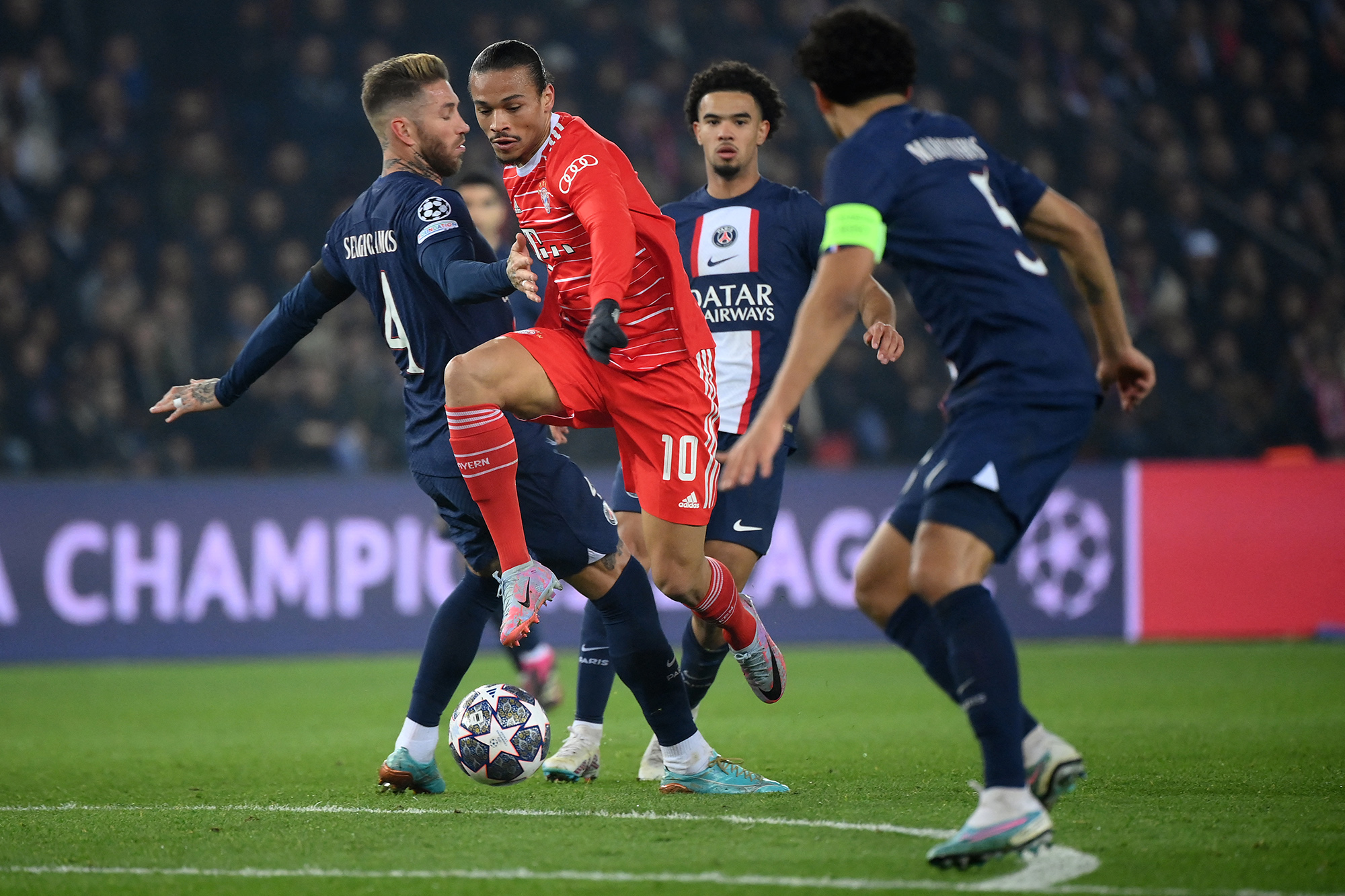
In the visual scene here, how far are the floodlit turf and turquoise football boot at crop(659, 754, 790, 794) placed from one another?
113 mm

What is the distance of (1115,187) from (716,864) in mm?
12454

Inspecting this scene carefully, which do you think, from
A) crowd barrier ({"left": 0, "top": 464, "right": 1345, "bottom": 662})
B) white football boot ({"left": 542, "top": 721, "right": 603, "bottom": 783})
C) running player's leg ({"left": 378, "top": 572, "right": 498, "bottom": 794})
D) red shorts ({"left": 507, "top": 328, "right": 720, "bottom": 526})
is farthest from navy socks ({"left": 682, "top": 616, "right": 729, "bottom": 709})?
crowd barrier ({"left": 0, "top": 464, "right": 1345, "bottom": 662})

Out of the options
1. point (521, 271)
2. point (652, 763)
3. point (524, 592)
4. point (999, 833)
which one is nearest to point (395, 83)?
point (521, 271)

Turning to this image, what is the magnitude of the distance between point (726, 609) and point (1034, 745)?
1410mm

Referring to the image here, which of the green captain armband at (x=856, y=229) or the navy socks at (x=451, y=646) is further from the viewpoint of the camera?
the navy socks at (x=451, y=646)

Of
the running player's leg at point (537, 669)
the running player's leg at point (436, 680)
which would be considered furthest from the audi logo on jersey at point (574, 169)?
the running player's leg at point (537, 669)

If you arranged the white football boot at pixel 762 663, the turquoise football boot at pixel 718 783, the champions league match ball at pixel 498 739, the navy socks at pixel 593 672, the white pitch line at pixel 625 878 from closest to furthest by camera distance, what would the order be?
1. the white pitch line at pixel 625 878
2. the turquoise football boot at pixel 718 783
3. the champions league match ball at pixel 498 739
4. the white football boot at pixel 762 663
5. the navy socks at pixel 593 672

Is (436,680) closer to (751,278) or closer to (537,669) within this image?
(751,278)

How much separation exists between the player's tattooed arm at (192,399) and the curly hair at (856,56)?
249 centimetres

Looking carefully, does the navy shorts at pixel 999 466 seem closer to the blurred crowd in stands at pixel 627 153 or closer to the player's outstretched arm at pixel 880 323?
the player's outstretched arm at pixel 880 323

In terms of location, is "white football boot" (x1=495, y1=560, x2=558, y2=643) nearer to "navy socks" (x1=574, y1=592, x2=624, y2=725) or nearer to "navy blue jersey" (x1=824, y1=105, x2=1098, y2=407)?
"navy socks" (x1=574, y1=592, x2=624, y2=725)

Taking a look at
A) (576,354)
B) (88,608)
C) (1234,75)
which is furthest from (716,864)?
(1234,75)

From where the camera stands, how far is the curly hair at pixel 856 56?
3707mm

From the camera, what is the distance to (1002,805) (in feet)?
11.0
